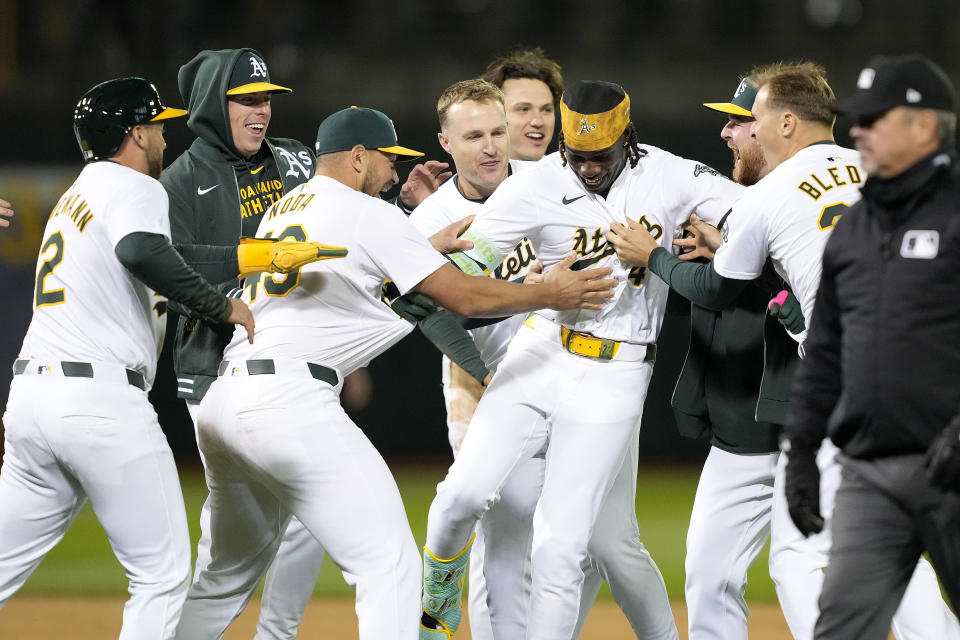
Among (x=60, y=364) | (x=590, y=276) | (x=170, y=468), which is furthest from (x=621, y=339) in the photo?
(x=60, y=364)

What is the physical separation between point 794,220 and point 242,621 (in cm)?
376

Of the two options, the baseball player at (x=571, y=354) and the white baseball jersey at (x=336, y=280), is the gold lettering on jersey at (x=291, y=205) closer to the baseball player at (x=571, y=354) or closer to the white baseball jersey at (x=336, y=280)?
the white baseball jersey at (x=336, y=280)

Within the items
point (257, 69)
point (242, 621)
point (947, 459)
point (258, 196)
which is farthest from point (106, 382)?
point (242, 621)

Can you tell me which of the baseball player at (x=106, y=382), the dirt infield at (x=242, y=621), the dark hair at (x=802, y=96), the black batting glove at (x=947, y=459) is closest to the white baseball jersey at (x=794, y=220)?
the dark hair at (x=802, y=96)

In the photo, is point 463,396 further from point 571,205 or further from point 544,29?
point 544,29

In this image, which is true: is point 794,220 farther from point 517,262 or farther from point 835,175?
point 517,262

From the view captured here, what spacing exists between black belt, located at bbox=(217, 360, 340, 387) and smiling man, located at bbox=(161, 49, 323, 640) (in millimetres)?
916

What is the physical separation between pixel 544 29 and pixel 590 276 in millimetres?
9753

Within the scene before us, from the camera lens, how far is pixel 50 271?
12.5 feet

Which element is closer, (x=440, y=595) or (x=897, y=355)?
(x=897, y=355)

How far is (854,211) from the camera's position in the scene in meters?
2.92

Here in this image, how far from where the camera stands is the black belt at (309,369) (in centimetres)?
375

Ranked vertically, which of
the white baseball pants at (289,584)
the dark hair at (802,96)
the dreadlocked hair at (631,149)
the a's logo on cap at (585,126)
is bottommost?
the white baseball pants at (289,584)

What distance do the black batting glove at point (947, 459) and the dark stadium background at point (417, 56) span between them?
824cm
